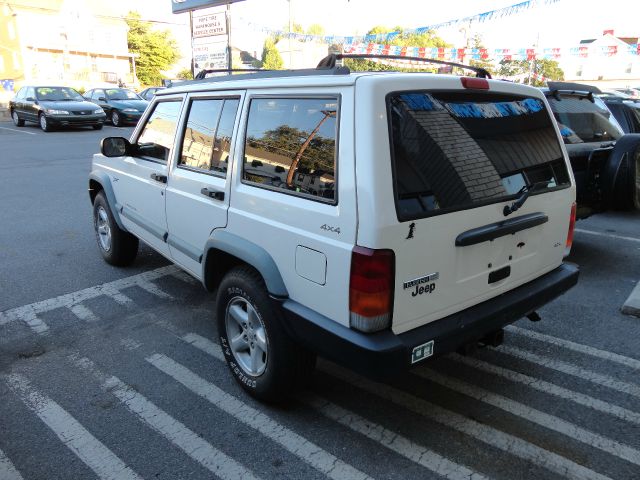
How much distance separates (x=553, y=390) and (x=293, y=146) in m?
2.21

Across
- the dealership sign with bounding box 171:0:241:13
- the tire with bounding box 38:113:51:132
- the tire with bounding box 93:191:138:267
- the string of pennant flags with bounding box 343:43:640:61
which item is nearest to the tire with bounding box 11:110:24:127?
the tire with bounding box 38:113:51:132

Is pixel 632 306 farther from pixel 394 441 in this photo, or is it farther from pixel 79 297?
pixel 79 297

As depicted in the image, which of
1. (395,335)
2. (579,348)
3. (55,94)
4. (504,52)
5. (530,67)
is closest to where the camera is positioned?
(395,335)

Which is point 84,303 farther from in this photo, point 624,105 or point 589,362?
point 624,105

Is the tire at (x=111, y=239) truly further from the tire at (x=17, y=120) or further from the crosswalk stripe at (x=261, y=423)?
the tire at (x=17, y=120)

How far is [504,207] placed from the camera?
2.62 meters

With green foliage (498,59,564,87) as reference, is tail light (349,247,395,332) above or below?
below

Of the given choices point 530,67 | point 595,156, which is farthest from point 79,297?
point 530,67

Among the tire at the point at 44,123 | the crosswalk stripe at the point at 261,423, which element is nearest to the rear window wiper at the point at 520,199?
the crosswalk stripe at the point at 261,423

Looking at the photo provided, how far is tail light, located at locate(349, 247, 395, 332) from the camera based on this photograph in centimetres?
213

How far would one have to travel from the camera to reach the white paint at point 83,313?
406 centimetres

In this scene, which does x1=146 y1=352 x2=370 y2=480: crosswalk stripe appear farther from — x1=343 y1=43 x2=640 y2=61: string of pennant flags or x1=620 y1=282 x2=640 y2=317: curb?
x1=343 y1=43 x2=640 y2=61: string of pennant flags

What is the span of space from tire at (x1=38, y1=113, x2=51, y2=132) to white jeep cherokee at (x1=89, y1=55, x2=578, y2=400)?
17.0 m

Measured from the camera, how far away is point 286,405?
114 inches
